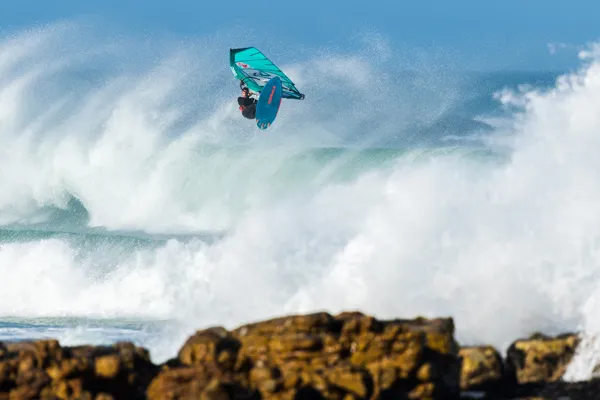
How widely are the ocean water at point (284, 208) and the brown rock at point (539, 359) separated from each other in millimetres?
216

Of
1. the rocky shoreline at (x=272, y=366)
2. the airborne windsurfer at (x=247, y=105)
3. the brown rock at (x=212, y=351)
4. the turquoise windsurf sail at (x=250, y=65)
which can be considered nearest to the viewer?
the rocky shoreline at (x=272, y=366)

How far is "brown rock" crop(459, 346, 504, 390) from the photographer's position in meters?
12.8

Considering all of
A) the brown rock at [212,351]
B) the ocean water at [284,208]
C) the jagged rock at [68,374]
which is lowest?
the jagged rock at [68,374]

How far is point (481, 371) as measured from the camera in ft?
42.3

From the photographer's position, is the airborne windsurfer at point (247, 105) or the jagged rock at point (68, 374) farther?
the airborne windsurfer at point (247, 105)

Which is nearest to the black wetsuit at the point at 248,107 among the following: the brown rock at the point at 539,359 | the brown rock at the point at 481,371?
the brown rock at the point at 539,359

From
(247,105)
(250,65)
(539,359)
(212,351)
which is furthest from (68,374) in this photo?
(250,65)

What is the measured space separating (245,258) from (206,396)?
42.1ft

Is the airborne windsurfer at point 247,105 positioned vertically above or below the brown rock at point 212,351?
above

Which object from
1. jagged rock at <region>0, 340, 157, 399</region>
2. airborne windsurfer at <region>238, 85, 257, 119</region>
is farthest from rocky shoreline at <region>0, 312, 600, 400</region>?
airborne windsurfer at <region>238, 85, 257, 119</region>

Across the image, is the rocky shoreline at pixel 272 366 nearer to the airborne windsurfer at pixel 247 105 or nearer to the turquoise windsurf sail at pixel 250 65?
the airborne windsurfer at pixel 247 105

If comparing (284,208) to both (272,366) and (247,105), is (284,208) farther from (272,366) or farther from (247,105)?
(272,366)

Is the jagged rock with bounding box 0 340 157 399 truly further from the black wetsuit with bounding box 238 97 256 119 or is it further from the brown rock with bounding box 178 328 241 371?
the black wetsuit with bounding box 238 97 256 119

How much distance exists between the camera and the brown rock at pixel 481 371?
12.8 meters
